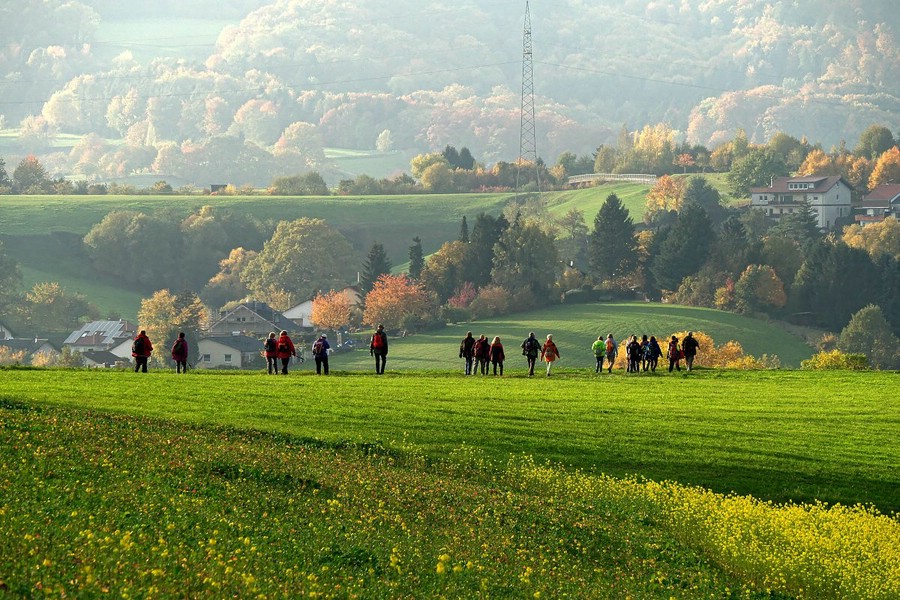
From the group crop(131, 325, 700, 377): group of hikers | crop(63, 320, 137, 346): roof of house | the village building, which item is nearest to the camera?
crop(131, 325, 700, 377): group of hikers

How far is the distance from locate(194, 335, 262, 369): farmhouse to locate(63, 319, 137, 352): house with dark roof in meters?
13.6

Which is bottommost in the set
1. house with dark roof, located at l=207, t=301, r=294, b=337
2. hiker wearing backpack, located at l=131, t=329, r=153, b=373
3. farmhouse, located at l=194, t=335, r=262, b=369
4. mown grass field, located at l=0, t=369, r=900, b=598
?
farmhouse, located at l=194, t=335, r=262, b=369

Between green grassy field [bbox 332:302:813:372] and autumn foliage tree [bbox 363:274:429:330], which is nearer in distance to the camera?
green grassy field [bbox 332:302:813:372]

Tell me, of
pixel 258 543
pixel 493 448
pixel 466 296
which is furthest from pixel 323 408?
pixel 466 296

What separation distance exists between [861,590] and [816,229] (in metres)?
173

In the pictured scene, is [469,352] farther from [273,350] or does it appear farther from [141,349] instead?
[141,349]

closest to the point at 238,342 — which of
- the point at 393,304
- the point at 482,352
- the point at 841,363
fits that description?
the point at 393,304

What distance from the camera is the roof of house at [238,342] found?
129000mm

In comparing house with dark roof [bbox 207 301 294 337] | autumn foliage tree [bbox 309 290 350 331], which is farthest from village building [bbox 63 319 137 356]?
autumn foliage tree [bbox 309 290 350 331]

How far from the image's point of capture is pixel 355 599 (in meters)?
17.7

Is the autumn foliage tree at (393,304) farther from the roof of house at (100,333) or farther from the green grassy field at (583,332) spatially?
the roof of house at (100,333)

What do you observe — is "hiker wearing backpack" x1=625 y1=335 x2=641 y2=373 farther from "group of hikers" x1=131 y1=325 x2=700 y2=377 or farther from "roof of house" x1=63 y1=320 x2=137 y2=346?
"roof of house" x1=63 y1=320 x2=137 y2=346

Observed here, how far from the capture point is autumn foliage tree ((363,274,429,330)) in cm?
13300

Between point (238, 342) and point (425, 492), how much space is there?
352ft
